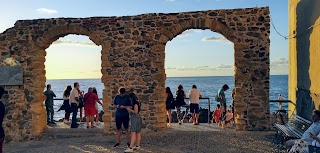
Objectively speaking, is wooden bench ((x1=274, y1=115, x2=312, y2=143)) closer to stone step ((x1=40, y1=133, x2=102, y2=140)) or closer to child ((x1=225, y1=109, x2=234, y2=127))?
child ((x1=225, y1=109, x2=234, y2=127))

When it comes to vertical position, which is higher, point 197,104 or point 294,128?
point 197,104

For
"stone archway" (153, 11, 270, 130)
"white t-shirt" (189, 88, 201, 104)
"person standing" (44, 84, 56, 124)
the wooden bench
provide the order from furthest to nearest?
"person standing" (44, 84, 56, 124), "white t-shirt" (189, 88, 201, 104), "stone archway" (153, 11, 270, 130), the wooden bench

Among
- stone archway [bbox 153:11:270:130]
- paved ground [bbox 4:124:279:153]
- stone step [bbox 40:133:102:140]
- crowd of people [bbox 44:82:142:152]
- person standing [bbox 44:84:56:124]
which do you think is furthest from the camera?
person standing [bbox 44:84:56:124]

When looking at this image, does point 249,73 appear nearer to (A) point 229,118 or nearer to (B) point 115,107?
(A) point 229,118

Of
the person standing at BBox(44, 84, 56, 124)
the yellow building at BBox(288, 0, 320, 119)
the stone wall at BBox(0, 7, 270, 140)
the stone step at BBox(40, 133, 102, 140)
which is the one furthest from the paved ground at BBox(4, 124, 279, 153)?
the person standing at BBox(44, 84, 56, 124)

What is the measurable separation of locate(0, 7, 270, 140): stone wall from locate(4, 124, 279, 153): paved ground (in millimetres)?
656

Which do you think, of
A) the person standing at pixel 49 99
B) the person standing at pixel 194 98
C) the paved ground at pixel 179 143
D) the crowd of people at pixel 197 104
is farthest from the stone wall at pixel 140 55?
the person standing at pixel 194 98

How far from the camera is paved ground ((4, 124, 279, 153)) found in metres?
8.45

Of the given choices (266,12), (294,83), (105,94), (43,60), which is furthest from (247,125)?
(43,60)

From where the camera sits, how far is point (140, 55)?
35.6ft

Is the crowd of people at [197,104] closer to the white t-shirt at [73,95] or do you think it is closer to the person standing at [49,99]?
the white t-shirt at [73,95]

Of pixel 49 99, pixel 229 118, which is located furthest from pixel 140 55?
pixel 49 99

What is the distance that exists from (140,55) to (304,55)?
5.02 m

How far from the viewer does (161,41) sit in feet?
35.2
